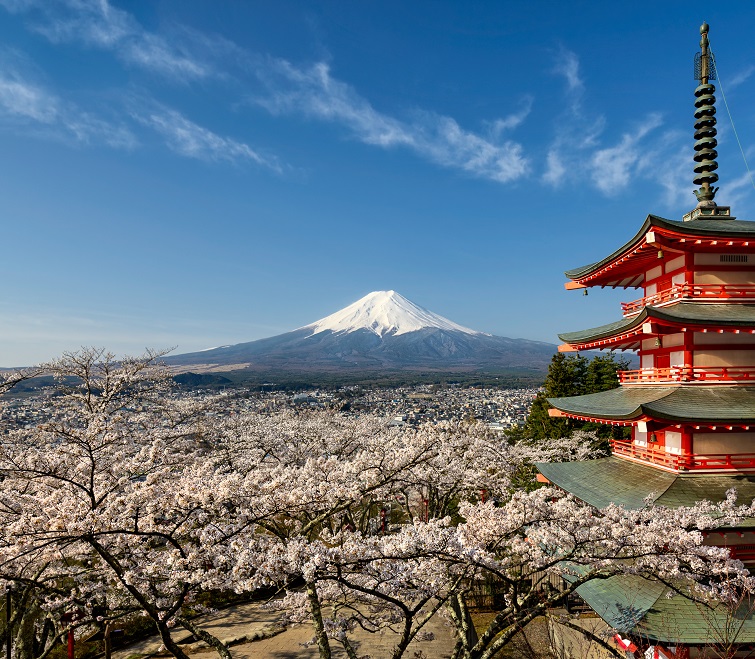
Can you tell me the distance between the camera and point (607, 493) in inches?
334

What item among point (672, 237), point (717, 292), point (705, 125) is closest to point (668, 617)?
point (717, 292)

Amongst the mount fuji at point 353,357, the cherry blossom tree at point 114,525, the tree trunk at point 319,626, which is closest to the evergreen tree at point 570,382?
the tree trunk at point 319,626

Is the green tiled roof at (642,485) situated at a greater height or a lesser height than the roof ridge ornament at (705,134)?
lesser

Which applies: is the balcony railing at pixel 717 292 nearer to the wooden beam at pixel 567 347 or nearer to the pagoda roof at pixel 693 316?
the pagoda roof at pixel 693 316

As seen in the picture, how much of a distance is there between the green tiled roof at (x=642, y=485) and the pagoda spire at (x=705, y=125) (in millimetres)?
5985

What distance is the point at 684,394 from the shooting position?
27.3ft

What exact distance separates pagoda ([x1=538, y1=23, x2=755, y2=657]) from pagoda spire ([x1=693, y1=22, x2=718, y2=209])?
22mm

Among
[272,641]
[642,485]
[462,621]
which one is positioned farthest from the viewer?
[272,641]

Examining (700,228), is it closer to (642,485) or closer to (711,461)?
(711,461)

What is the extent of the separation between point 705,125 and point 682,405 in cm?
644

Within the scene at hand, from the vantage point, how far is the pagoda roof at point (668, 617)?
6.55m

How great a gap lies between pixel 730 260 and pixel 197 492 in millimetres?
10874

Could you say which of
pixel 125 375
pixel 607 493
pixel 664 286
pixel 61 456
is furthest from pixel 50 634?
pixel 664 286

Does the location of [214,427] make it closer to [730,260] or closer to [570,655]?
[570,655]
